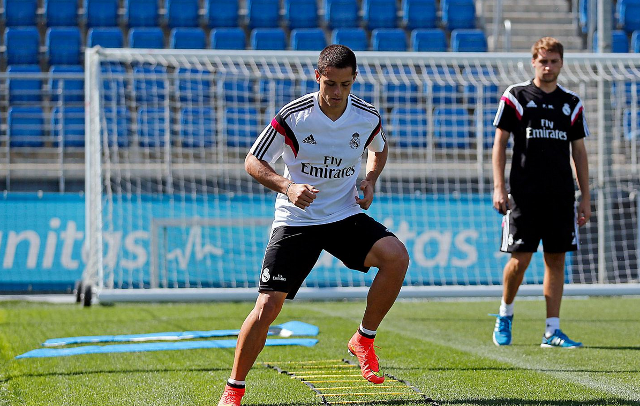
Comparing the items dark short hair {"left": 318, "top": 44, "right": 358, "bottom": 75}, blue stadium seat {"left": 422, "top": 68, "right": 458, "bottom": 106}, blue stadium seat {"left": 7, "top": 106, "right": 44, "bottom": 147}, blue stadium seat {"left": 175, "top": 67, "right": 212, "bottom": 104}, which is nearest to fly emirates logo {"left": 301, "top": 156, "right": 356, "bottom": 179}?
dark short hair {"left": 318, "top": 44, "right": 358, "bottom": 75}

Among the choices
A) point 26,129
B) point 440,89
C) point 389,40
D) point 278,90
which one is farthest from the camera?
point 389,40

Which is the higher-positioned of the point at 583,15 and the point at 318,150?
the point at 583,15

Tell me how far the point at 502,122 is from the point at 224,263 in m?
5.11

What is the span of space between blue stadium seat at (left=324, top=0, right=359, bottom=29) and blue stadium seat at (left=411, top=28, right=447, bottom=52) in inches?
50.0

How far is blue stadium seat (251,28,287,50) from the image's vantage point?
1535 centimetres

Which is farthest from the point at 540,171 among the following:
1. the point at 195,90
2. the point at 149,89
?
the point at 149,89

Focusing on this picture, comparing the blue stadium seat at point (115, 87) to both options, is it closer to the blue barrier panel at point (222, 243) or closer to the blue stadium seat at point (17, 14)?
the blue barrier panel at point (222, 243)

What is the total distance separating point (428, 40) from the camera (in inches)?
612

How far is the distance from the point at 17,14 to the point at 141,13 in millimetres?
2224

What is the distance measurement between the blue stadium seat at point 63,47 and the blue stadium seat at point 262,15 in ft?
10.2

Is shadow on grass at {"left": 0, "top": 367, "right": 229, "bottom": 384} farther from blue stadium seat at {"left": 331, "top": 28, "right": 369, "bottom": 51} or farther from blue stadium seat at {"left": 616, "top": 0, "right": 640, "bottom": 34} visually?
blue stadium seat at {"left": 616, "top": 0, "right": 640, "bottom": 34}

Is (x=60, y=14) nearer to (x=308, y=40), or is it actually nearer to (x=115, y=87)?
(x=308, y=40)

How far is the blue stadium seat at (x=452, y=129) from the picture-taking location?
36.4 ft

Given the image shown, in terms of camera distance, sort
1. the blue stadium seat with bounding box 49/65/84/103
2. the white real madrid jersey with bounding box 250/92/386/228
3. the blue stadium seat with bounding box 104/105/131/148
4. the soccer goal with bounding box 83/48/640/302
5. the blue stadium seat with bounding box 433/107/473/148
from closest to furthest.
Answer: the white real madrid jersey with bounding box 250/92/386/228, the soccer goal with bounding box 83/48/640/302, the blue stadium seat with bounding box 433/107/473/148, the blue stadium seat with bounding box 104/105/131/148, the blue stadium seat with bounding box 49/65/84/103
